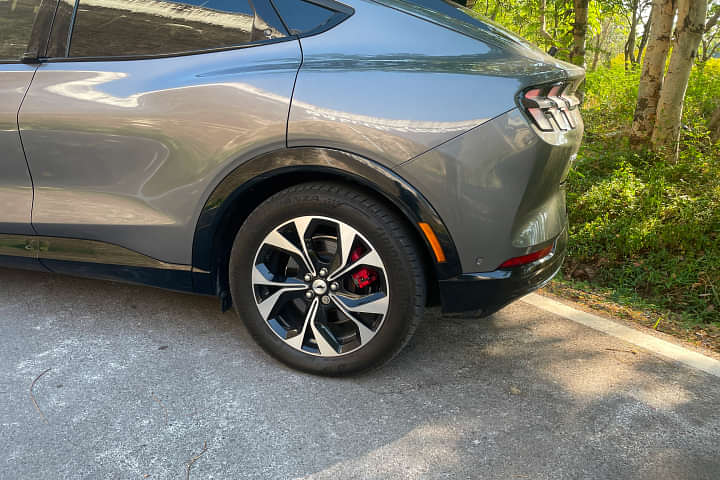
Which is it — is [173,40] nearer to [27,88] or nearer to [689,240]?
[27,88]

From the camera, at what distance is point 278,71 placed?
8.20 feet

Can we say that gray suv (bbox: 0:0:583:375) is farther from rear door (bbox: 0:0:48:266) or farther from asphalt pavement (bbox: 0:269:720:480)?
asphalt pavement (bbox: 0:269:720:480)

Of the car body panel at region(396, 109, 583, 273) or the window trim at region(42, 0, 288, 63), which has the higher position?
the window trim at region(42, 0, 288, 63)

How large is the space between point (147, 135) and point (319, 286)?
969 millimetres

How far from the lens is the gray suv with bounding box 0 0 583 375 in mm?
2352

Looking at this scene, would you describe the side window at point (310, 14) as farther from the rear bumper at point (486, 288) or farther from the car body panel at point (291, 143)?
the rear bumper at point (486, 288)

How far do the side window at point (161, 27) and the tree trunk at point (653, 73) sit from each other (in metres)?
4.81

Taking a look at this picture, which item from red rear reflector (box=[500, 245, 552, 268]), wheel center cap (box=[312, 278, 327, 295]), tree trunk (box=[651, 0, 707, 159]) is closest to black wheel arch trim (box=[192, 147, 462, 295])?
red rear reflector (box=[500, 245, 552, 268])

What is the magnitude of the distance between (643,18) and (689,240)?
28.5 meters

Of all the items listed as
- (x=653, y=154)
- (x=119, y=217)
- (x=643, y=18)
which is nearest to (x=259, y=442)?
(x=119, y=217)

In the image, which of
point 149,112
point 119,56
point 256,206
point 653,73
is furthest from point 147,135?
point 653,73

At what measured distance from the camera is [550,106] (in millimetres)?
2430

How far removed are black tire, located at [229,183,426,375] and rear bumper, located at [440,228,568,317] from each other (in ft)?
0.39

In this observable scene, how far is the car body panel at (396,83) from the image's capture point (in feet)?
7.56
